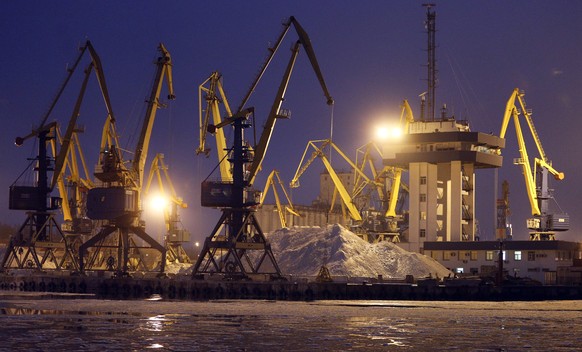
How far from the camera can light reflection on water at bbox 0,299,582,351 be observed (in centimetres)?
5372

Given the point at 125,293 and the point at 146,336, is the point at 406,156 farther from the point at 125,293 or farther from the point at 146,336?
the point at 146,336

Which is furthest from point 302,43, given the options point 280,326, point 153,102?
point 280,326

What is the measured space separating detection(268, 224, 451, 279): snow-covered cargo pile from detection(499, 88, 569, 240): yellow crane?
22243mm

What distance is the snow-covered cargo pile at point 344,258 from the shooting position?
11300 centimetres

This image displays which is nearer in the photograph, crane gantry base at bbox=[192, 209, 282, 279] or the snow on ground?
crane gantry base at bbox=[192, 209, 282, 279]

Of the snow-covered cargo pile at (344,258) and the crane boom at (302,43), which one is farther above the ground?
the crane boom at (302,43)

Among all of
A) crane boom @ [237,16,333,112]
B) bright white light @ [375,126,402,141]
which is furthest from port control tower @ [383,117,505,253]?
crane boom @ [237,16,333,112]

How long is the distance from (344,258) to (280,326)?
4989 centimetres

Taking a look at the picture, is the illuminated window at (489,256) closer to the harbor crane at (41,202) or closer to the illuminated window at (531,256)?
the illuminated window at (531,256)

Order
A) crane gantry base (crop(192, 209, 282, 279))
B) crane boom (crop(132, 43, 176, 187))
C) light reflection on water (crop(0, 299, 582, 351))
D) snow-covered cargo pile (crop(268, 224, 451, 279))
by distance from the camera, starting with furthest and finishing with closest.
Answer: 1. crane boom (crop(132, 43, 176, 187))
2. snow-covered cargo pile (crop(268, 224, 451, 279))
3. crane gantry base (crop(192, 209, 282, 279))
4. light reflection on water (crop(0, 299, 582, 351))

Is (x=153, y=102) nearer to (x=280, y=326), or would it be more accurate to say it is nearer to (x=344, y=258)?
(x=344, y=258)

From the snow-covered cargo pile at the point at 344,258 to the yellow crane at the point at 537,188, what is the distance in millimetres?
22243

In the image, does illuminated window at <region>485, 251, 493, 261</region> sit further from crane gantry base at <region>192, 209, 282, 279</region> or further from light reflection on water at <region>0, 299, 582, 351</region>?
light reflection on water at <region>0, 299, 582, 351</region>

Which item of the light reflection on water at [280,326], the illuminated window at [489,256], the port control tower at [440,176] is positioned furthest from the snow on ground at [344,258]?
the light reflection on water at [280,326]
